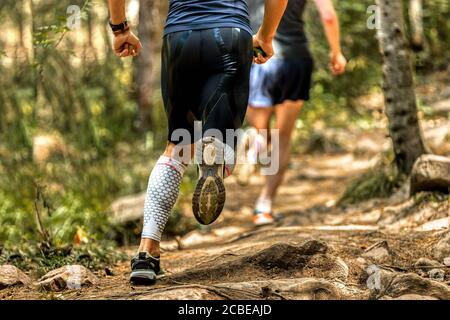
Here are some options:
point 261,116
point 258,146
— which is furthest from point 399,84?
point 258,146

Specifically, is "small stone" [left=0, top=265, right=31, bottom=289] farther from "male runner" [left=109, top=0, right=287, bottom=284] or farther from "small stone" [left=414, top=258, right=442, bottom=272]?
"small stone" [left=414, top=258, right=442, bottom=272]

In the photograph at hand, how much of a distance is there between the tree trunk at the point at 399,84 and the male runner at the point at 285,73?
1.51 feet

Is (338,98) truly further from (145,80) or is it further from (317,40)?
(145,80)

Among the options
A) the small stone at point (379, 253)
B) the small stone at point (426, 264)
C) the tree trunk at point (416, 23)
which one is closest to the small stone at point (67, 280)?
the small stone at point (379, 253)

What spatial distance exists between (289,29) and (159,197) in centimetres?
251

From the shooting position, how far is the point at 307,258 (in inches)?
121

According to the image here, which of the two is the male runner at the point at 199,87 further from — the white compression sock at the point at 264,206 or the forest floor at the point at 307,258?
the white compression sock at the point at 264,206

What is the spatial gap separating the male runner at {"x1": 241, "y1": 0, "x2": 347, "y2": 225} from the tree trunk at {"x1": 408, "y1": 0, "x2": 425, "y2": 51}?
17.5ft

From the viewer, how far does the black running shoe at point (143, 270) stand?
9.57 ft

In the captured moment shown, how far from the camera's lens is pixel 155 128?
9.18 m

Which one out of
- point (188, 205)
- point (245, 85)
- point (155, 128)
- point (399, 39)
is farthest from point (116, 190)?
point (245, 85)

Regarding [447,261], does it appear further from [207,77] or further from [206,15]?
[206,15]

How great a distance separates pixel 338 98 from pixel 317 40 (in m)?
0.90

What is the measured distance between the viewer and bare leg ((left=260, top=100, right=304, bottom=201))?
5.25m
